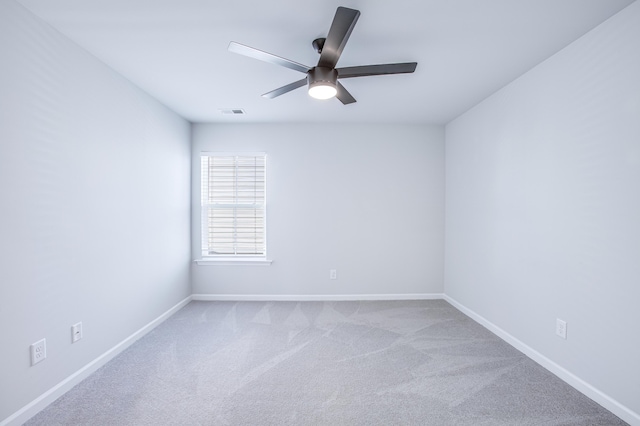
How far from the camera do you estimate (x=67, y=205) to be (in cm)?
Answer: 207

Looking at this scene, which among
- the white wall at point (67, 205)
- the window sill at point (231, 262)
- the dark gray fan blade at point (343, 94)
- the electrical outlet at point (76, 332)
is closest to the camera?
the white wall at point (67, 205)

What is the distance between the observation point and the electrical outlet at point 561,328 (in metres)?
2.17

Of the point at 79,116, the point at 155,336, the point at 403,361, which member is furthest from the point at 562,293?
the point at 79,116

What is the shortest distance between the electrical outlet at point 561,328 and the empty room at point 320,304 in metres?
0.02

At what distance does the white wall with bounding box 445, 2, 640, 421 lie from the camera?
176cm

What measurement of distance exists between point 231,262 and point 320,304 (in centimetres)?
132

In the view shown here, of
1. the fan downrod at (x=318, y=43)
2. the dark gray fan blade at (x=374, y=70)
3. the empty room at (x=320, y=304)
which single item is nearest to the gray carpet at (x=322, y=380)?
the empty room at (x=320, y=304)

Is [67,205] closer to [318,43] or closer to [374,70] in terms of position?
[318,43]

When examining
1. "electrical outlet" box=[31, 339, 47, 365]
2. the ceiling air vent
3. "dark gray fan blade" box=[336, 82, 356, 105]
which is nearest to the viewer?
"electrical outlet" box=[31, 339, 47, 365]

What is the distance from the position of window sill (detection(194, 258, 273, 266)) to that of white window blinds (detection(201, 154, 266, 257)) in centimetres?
11

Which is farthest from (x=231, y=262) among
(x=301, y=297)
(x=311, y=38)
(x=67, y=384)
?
(x=311, y=38)

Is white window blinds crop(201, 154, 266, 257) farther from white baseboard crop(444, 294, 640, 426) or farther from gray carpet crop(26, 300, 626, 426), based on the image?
white baseboard crop(444, 294, 640, 426)

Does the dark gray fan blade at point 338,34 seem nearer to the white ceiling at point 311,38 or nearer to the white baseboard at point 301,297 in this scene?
the white ceiling at point 311,38

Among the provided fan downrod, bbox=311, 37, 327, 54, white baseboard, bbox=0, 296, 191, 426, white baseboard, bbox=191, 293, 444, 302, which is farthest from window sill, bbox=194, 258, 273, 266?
fan downrod, bbox=311, 37, 327, 54
